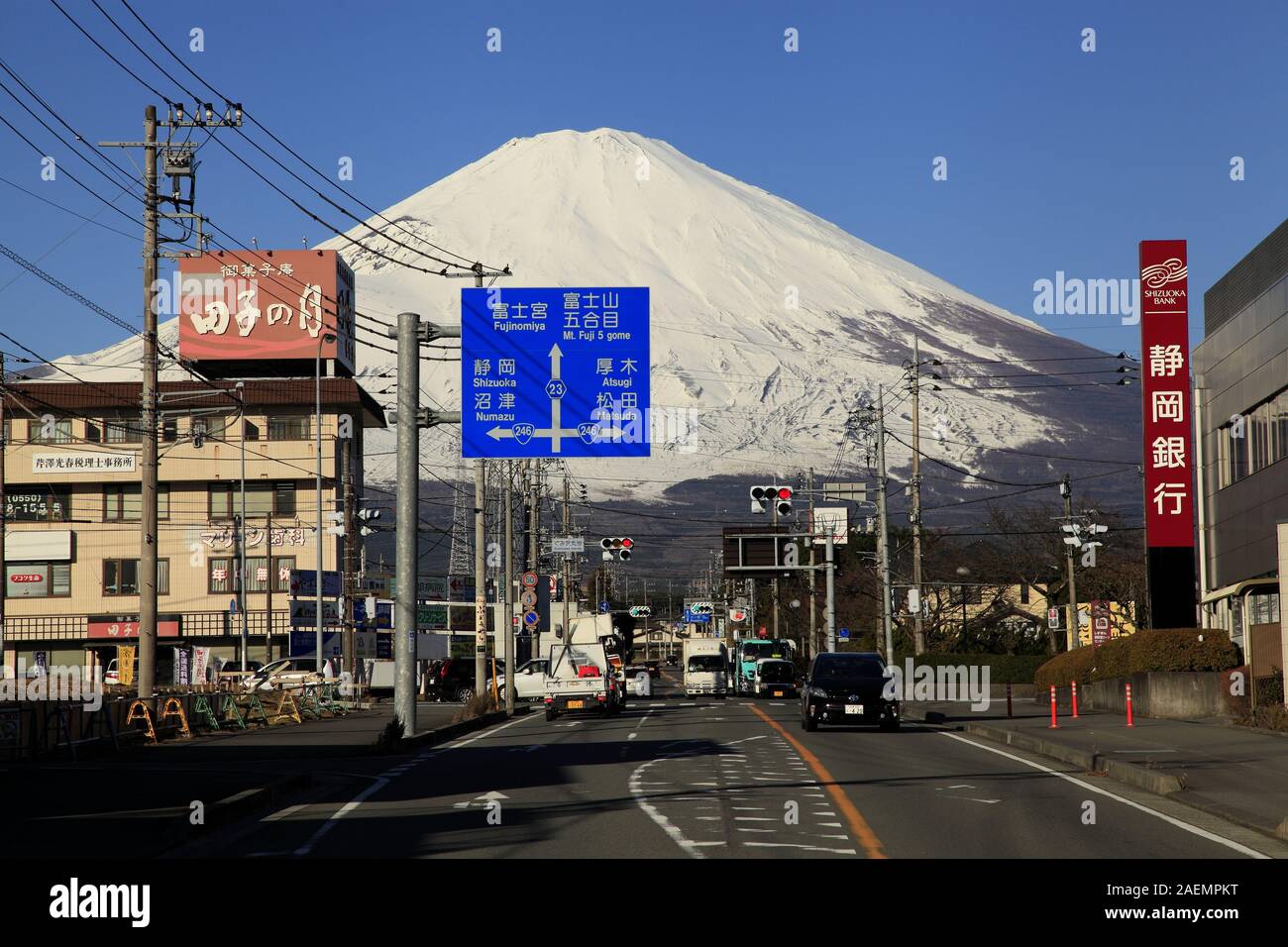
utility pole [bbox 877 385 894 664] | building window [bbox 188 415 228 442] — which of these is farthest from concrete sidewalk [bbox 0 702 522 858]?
building window [bbox 188 415 228 442]

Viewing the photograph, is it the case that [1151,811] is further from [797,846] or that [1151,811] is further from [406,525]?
[406,525]

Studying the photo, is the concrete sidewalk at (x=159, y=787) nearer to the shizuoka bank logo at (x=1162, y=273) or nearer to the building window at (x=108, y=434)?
the shizuoka bank logo at (x=1162, y=273)

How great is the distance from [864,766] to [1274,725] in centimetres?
1058

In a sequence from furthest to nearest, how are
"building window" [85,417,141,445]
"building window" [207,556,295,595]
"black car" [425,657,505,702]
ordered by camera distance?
"building window" [85,417,141,445]
"building window" [207,556,295,595]
"black car" [425,657,505,702]

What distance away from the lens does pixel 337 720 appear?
41.1 m

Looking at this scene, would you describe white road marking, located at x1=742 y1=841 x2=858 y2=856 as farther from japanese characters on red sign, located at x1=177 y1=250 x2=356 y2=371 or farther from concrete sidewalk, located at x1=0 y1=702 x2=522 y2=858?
japanese characters on red sign, located at x1=177 y1=250 x2=356 y2=371

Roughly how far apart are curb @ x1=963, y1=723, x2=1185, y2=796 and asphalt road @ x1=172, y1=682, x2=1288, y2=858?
345 mm

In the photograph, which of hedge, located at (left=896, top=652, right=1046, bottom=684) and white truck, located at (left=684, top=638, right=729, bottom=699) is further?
hedge, located at (left=896, top=652, right=1046, bottom=684)

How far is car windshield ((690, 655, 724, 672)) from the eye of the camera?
60628 mm

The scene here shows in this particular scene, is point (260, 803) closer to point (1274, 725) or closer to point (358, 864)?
point (358, 864)

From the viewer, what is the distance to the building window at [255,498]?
261 ft

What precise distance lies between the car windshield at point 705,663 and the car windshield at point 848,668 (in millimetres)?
27937

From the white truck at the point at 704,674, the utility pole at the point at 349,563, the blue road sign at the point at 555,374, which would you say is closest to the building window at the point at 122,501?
the utility pole at the point at 349,563

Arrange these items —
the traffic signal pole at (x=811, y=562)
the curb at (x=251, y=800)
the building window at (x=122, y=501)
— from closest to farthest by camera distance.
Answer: the curb at (x=251, y=800)
the traffic signal pole at (x=811, y=562)
the building window at (x=122, y=501)
